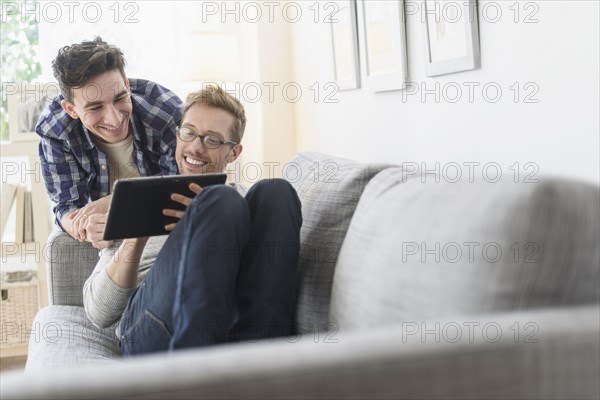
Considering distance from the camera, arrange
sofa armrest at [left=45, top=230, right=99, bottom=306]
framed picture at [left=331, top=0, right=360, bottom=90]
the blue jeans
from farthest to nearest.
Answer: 1. framed picture at [left=331, top=0, right=360, bottom=90]
2. sofa armrest at [left=45, top=230, right=99, bottom=306]
3. the blue jeans

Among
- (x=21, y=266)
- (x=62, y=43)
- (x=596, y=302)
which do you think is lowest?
(x=21, y=266)

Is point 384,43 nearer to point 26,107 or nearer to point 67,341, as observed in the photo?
point 67,341

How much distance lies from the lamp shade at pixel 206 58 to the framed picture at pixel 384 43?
1.08 metres

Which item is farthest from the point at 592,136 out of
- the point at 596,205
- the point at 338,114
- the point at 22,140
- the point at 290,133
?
the point at 22,140

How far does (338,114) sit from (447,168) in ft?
3.89

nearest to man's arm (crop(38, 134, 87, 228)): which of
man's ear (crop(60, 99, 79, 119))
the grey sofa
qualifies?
man's ear (crop(60, 99, 79, 119))

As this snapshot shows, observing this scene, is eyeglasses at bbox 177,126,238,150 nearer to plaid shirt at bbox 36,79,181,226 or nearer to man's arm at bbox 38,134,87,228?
plaid shirt at bbox 36,79,181,226

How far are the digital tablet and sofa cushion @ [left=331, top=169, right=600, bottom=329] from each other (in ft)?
2.13

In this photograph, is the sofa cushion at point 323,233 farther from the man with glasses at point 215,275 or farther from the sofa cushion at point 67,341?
the sofa cushion at point 67,341

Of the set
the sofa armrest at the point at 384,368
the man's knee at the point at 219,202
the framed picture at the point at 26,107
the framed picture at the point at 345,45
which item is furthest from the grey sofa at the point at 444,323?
the framed picture at the point at 26,107

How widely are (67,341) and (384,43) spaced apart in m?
1.60

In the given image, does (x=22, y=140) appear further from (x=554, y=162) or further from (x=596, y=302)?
(x=596, y=302)

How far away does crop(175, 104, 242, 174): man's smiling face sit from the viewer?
2.06 metres

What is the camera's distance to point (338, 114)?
333cm
